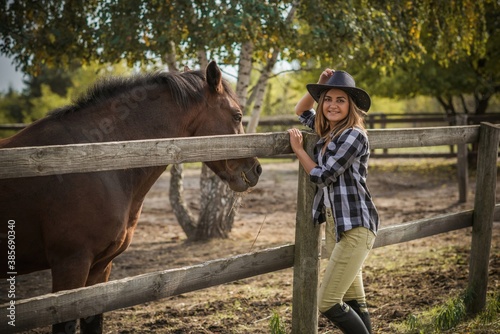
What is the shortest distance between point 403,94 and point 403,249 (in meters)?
10.5

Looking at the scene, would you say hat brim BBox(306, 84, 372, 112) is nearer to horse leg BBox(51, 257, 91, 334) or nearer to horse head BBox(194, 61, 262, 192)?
horse head BBox(194, 61, 262, 192)

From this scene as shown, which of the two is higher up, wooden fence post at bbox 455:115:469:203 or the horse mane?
the horse mane

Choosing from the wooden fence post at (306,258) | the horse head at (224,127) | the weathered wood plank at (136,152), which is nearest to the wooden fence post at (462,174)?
the weathered wood plank at (136,152)

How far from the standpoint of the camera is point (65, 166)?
7.43 ft

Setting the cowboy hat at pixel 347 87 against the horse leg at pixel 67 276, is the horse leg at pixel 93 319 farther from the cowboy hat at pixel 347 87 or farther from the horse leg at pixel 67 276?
the cowboy hat at pixel 347 87

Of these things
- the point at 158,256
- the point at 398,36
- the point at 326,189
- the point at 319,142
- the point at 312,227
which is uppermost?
the point at 398,36

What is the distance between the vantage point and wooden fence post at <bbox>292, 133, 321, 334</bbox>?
10.3 ft

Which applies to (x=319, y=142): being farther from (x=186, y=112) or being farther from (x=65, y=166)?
(x=65, y=166)

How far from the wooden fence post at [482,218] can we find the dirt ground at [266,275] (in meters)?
0.37

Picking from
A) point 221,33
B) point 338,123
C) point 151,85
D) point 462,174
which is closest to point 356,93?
point 338,123

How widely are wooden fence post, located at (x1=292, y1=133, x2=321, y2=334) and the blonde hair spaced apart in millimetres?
83

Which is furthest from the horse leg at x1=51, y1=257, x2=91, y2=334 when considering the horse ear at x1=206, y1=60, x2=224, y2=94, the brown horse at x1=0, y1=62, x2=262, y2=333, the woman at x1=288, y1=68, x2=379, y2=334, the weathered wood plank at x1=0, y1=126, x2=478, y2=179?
the horse ear at x1=206, y1=60, x2=224, y2=94

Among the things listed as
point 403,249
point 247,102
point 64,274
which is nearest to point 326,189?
point 64,274

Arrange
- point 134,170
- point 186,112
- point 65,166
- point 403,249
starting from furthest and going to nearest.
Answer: point 403,249 < point 186,112 < point 134,170 < point 65,166
